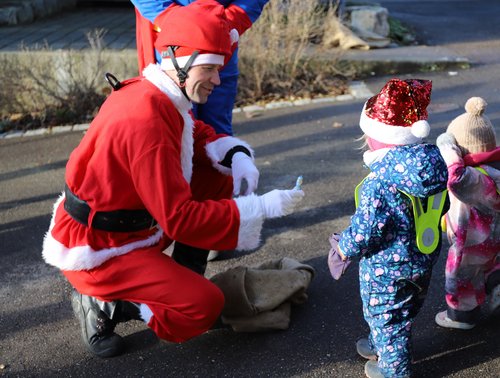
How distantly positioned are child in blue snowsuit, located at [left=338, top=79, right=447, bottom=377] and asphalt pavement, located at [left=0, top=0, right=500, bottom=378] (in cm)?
35

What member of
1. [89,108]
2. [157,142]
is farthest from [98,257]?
[89,108]

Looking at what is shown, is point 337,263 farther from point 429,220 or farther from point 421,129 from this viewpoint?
point 421,129

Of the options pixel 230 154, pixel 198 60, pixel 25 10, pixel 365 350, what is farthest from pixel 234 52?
pixel 25 10

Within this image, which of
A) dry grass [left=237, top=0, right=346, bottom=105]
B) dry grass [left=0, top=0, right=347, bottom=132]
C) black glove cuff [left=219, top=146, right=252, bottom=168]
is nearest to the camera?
black glove cuff [left=219, top=146, right=252, bottom=168]

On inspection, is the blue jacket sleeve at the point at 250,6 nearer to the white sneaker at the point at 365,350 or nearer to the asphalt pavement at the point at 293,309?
the asphalt pavement at the point at 293,309

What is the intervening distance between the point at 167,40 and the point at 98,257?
0.97 metres

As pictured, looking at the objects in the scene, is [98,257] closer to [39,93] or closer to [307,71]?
[39,93]

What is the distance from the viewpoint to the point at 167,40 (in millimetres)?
2783

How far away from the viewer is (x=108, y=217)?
288 centimetres

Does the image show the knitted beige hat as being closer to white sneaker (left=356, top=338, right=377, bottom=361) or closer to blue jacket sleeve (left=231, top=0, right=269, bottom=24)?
white sneaker (left=356, top=338, right=377, bottom=361)

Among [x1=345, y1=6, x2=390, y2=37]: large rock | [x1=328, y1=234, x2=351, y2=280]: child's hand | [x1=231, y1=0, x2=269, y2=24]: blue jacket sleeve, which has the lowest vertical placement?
[x1=345, y1=6, x2=390, y2=37]: large rock

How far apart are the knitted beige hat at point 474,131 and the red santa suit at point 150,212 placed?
35.1 inches

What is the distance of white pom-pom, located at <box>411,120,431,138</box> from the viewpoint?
240 centimetres

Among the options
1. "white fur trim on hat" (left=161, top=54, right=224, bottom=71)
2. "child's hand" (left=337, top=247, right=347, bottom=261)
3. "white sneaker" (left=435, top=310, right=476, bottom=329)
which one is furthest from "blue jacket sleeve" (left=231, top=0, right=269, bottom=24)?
"white sneaker" (left=435, top=310, right=476, bottom=329)
